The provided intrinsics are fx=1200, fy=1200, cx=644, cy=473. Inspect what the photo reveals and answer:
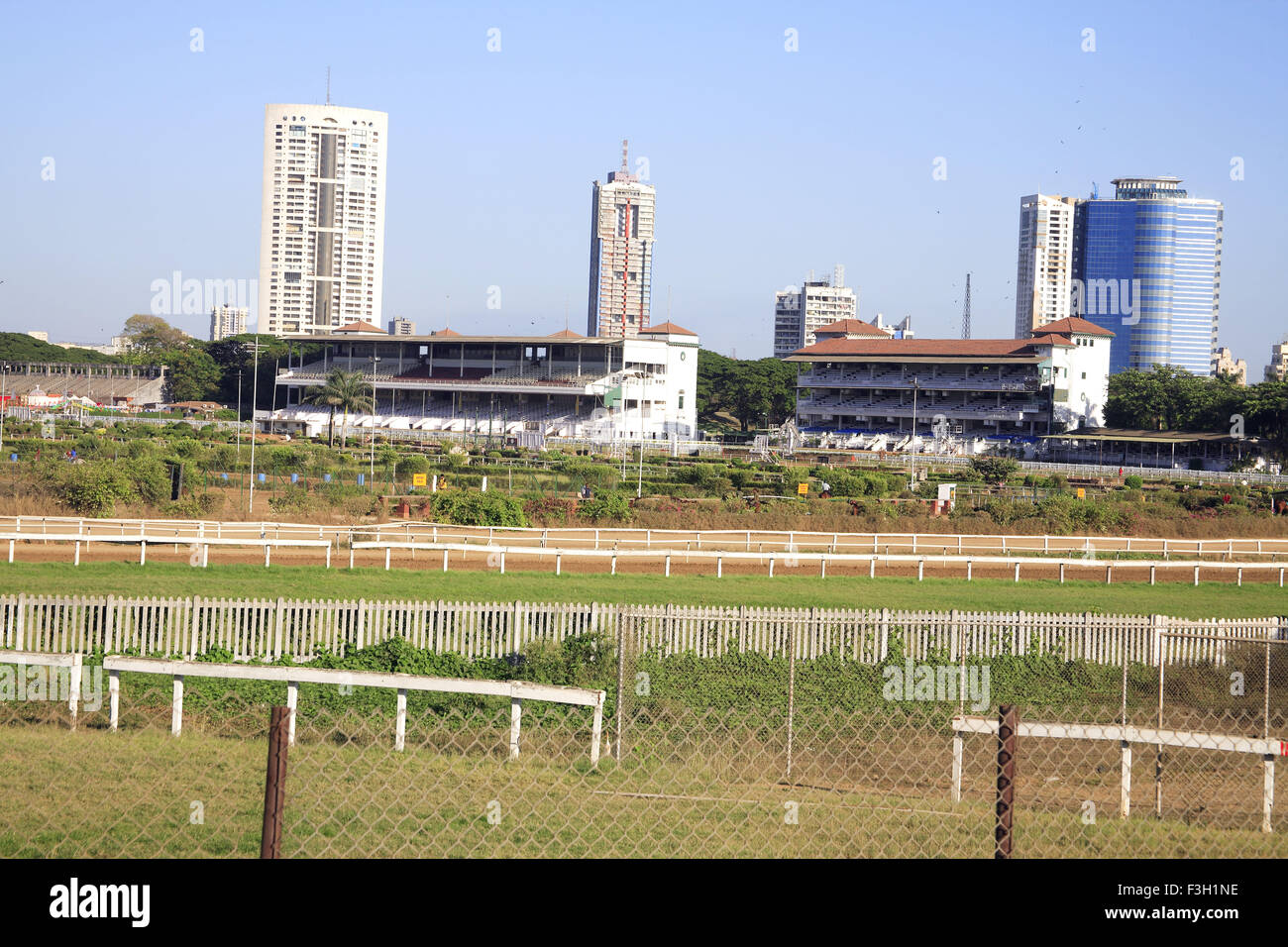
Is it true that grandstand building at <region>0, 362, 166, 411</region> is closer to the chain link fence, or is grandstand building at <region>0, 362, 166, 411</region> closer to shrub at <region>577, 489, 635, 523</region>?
shrub at <region>577, 489, 635, 523</region>

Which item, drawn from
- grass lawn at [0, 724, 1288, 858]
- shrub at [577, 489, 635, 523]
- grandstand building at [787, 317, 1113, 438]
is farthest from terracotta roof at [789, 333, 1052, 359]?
grass lawn at [0, 724, 1288, 858]

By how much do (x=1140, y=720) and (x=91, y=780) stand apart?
32.6 feet

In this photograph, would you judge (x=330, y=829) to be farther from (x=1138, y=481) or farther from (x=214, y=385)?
(x=214, y=385)

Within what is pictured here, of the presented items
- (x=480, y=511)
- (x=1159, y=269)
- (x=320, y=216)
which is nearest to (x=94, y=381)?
(x=320, y=216)

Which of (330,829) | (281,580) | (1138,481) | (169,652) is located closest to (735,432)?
(1138,481)

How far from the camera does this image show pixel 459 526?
31578 millimetres

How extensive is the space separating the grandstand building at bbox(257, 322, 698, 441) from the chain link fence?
245 feet

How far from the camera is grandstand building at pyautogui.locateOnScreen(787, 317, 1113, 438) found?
91375mm

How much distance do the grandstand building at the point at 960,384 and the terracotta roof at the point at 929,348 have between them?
0.08 m

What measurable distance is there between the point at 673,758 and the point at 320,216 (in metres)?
190

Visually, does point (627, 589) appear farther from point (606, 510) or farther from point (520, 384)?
point (520, 384)

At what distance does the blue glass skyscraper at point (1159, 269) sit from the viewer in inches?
7525

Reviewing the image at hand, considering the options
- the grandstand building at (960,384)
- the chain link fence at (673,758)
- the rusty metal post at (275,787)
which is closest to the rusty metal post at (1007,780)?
the chain link fence at (673,758)

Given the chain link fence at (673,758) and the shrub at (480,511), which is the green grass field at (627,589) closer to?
the chain link fence at (673,758)
